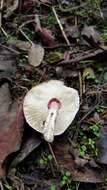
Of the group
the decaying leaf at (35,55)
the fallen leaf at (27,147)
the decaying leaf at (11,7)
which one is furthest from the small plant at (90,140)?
the decaying leaf at (11,7)

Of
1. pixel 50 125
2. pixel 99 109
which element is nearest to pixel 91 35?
pixel 99 109

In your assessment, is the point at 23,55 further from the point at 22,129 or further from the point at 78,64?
the point at 22,129

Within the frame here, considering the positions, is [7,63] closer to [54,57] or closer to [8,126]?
[54,57]

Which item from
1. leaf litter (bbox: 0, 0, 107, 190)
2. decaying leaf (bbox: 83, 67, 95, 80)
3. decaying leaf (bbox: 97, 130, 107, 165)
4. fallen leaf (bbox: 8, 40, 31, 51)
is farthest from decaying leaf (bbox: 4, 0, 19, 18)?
decaying leaf (bbox: 97, 130, 107, 165)

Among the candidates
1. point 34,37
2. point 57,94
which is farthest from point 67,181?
point 34,37

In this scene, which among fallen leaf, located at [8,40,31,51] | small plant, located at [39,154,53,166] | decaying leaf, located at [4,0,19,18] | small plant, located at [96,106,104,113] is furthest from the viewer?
decaying leaf, located at [4,0,19,18]

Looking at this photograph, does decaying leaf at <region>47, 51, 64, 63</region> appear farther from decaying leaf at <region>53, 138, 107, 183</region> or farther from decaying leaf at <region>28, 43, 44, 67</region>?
decaying leaf at <region>53, 138, 107, 183</region>
